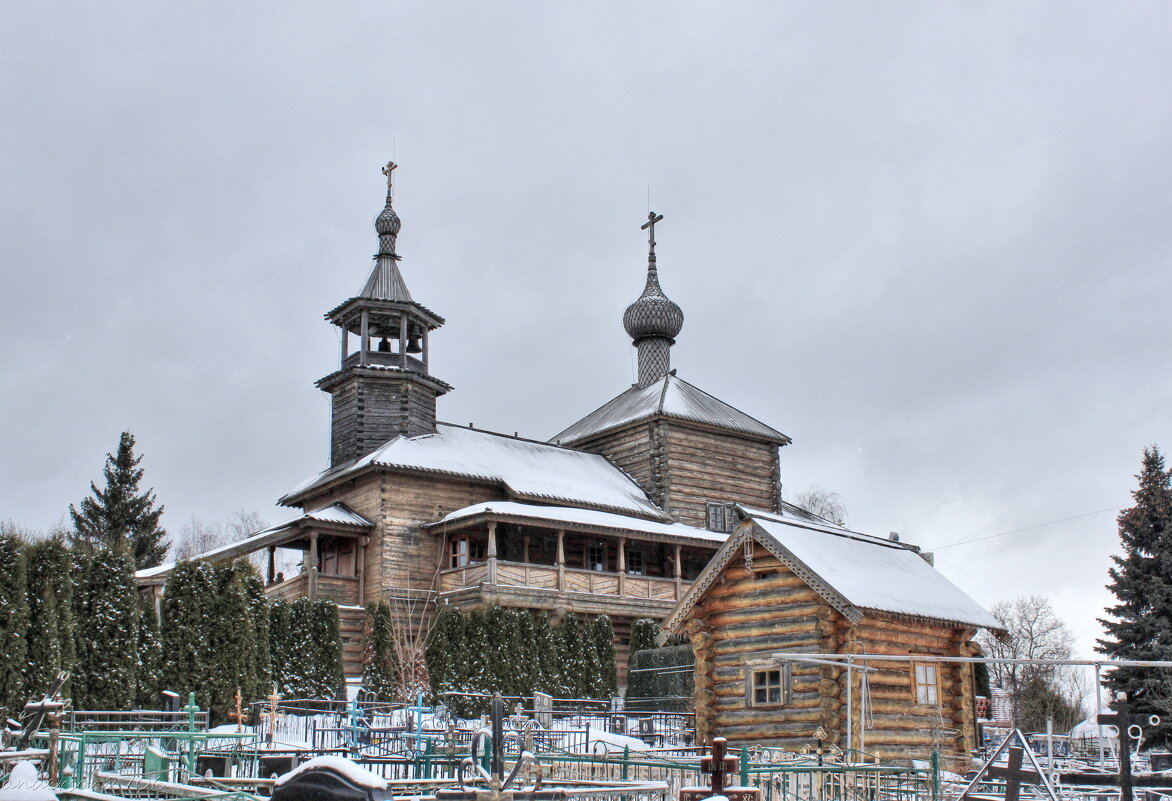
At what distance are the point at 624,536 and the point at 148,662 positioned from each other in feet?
47.4

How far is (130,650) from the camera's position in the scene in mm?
22000

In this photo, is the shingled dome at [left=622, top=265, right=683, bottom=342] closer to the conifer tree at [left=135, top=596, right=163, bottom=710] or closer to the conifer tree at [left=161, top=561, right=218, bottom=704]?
the conifer tree at [left=161, top=561, right=218, bottom=704]

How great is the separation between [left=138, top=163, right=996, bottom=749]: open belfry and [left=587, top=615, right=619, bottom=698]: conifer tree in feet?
3.77

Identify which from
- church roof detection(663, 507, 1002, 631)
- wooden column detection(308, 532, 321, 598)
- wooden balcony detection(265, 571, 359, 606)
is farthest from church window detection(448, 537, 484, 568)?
church roof detection(663, 507, 1002, 631)

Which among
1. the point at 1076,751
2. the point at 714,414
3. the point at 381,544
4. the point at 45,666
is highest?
the point at 714,414

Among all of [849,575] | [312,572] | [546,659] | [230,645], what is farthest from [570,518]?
[849,575]

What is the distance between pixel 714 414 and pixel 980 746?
64.5ft

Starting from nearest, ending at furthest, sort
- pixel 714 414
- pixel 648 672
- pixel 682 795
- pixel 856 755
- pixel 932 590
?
pixel 682 795 → pixel 856 755 → pixel 932 590 → pixel 648 672 → pixel 714 414

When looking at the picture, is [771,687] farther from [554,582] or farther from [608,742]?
[554,582]

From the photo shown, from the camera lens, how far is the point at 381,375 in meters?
37.3

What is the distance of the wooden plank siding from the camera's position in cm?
1923

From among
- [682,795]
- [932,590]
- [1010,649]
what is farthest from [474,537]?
[1010,649]

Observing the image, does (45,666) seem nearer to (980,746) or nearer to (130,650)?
(130,650)

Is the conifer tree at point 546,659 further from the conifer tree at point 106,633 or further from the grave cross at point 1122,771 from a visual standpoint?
the grave cross at point 1122,771
